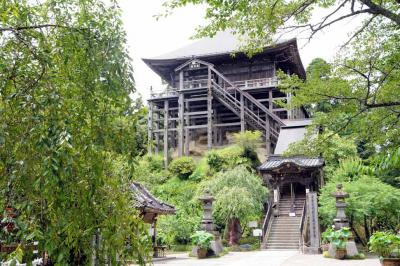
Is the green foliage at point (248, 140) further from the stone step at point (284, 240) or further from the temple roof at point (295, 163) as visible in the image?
the stone step at point (284, 240)

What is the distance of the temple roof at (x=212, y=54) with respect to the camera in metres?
30.2

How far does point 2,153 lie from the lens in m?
2.69

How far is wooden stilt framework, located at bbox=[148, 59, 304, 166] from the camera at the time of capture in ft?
97.5

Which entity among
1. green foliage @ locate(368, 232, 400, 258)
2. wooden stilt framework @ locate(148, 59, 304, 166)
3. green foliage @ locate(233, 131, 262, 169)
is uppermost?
wooden stilt framework @ locate(148, 59, 304, 166)

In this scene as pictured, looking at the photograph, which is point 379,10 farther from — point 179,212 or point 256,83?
point 256,83

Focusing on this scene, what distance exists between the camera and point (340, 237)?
15695 millimetres

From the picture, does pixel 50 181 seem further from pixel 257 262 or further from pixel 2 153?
pixel 257 262

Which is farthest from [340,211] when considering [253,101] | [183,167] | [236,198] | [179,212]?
[253,101]

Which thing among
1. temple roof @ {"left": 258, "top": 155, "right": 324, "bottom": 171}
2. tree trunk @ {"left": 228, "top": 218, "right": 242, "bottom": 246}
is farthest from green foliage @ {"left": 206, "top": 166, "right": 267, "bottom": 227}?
temple roof @ {"left": 258, "top": 155, "right": 324, "bottom": 171}

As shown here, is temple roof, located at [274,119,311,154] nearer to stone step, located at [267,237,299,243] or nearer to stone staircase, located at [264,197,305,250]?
stone staircase, located at [264,197,305,250]

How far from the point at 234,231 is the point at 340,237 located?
7.07 metres

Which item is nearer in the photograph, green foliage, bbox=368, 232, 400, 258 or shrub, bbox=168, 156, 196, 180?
green foliage, bbox=368, 232, 400, 258

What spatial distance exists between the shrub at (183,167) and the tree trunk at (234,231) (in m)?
7.17

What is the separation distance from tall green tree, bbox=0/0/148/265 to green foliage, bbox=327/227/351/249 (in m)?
14.1
